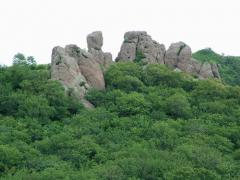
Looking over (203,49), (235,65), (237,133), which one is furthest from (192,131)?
(203,49)

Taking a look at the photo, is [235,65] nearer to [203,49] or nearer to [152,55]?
[203,49]

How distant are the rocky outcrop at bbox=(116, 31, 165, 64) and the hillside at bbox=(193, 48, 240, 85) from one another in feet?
82.1

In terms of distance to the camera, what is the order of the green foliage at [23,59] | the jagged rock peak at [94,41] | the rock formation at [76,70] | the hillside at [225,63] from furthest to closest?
the hillside at [225,63] < the green foliage at [23,59] < the jagged rock peak at [94,41] < the rock formation at [76,70]

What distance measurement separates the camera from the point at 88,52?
6241 cm

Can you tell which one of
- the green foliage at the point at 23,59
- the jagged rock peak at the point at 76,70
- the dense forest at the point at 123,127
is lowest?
the dense forest at the point at 123,127

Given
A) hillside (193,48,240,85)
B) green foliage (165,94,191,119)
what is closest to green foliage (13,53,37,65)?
green foliage (165,94,191,119)

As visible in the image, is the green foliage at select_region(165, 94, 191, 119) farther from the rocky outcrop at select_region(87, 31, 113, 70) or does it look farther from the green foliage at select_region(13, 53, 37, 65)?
the green foliage at select_region(13, 53, 37, 65)

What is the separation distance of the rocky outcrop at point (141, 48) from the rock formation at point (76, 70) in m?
5.43

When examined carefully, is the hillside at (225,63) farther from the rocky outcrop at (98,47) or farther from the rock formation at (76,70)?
the rock formation at (76,70)

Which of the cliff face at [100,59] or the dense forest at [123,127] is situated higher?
the cliff face at [100,59]

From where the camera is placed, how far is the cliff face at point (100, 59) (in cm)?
5738

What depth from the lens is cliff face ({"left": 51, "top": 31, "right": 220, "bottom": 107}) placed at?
57.4 metres

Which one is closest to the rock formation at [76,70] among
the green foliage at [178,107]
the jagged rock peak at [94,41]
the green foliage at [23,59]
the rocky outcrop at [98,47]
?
the rocky outcrop at [98,47]

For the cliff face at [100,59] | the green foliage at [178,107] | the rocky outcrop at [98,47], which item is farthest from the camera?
the rocky outcrop at [98,47]
